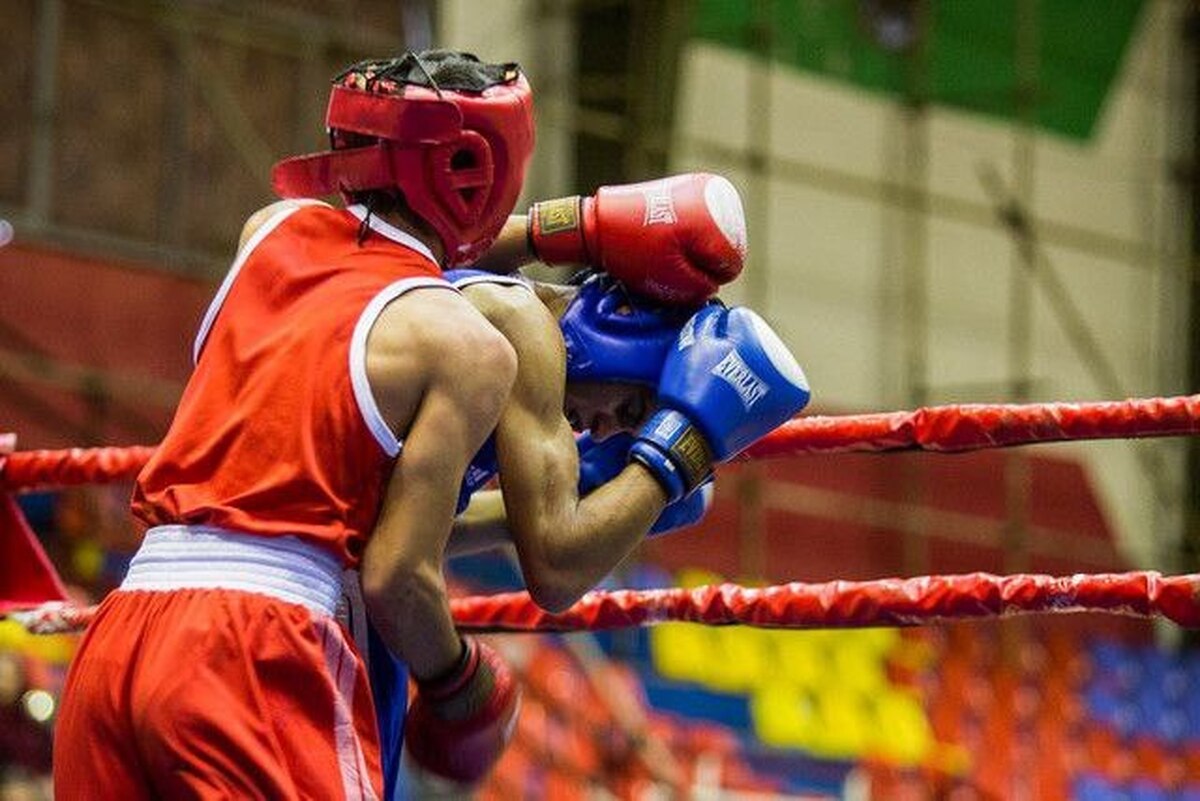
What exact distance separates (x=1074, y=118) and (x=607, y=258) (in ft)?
32.1

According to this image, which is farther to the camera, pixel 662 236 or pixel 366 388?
pixel 662 236

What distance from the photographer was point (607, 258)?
263 centimetres

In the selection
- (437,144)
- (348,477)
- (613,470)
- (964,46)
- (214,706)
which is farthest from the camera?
(964,46)

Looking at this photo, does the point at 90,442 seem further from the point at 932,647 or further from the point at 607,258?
the point at 607,258

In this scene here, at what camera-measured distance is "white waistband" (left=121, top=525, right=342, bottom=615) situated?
2229 mm

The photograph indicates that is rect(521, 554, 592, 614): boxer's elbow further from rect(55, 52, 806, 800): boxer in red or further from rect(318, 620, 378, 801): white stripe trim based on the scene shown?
rect(318, 620, 378, 801): white stripe trim

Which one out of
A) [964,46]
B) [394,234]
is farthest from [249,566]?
[964,46]

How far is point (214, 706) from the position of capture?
2156mm

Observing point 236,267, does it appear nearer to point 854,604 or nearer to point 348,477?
point 348,477

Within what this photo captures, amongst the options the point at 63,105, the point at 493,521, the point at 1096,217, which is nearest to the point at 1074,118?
the point at 1096,217

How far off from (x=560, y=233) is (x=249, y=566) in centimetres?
65

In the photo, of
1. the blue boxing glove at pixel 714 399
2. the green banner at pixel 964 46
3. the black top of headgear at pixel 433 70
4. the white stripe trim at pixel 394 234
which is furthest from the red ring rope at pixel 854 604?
the green banner at pixel 964 46

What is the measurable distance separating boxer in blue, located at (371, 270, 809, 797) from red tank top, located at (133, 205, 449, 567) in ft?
0.46

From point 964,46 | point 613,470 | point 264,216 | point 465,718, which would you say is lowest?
point 465,718
